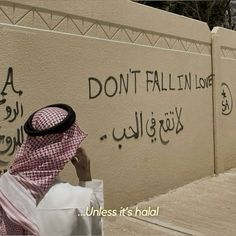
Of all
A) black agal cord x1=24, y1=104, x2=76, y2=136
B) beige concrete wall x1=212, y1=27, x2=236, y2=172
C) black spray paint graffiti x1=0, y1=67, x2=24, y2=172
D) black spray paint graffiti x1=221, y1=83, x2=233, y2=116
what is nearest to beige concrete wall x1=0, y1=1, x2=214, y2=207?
black spray paint graffiti x1=0, y1=67, x2=24, y2=172

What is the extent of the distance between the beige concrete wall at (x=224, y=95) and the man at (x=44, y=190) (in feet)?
21.3

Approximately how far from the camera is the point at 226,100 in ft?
28.0

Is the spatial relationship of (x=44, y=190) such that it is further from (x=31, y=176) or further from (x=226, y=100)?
(x=226, y=100)

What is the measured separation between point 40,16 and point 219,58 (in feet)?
14.0

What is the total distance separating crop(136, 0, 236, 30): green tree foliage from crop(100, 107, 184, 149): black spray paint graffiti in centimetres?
1181

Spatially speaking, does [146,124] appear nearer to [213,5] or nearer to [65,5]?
[65,5]

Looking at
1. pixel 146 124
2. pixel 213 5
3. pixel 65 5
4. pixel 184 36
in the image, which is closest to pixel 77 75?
pixel 65 5

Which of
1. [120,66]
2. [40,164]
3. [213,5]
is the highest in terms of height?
[213,5]

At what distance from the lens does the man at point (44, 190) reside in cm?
168

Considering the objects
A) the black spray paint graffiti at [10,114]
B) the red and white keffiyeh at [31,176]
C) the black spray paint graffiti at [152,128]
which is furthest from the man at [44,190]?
the black spray paint graffiti at [152,128]

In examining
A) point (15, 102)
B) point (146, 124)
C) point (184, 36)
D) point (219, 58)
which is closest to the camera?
point (15, 102)

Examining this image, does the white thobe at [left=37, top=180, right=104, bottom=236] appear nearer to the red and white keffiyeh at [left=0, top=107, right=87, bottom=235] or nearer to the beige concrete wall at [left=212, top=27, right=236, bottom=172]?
the red and white keffiyeh at [left=0, top=107, right=87, bottom=235]

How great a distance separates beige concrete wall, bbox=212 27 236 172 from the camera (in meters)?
8.06

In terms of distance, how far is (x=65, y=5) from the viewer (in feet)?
16.3
